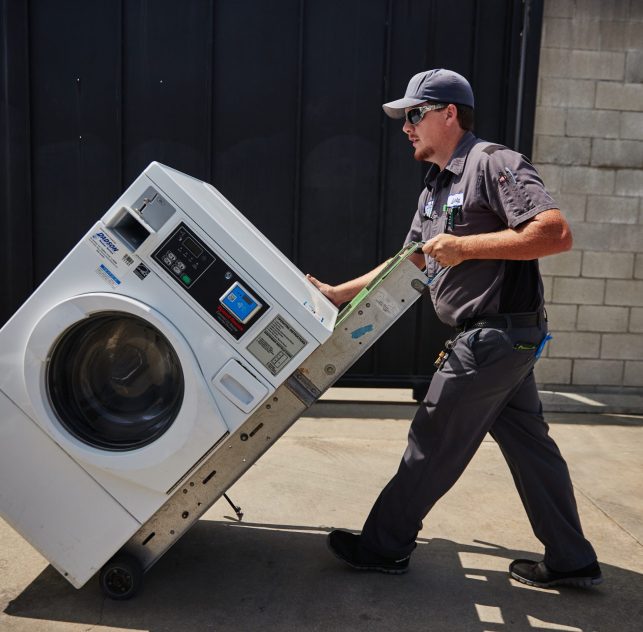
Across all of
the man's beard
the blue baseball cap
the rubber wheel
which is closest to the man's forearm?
the man's beard

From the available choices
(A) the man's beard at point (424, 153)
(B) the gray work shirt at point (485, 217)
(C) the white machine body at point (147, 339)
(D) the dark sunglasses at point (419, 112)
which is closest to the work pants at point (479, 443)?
(B) the gray work shirt at point (485, 217)

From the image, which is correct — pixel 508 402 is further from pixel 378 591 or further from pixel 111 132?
pixel 111 132

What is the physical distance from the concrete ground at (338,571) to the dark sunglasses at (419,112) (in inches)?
67.3

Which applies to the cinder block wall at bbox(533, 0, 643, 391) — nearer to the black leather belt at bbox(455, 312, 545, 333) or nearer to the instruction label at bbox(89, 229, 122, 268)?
the black leather belt at bbox(455, 312, 545, 333)

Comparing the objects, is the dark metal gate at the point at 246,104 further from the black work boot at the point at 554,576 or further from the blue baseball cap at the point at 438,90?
the black work boot at the point at 554,576

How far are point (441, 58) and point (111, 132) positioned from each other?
2356mm

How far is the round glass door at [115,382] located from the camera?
2518 millimetres

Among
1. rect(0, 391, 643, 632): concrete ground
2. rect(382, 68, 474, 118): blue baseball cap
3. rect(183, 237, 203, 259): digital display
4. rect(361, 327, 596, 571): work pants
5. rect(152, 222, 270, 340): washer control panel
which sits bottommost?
rect(0, 391, 643, 632): concrete ground

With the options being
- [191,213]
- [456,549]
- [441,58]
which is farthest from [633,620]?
[441,58]

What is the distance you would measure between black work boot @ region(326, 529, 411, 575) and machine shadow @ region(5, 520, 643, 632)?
0.03m

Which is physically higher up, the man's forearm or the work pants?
the man's forearm

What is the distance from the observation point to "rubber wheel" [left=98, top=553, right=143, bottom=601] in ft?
8.40

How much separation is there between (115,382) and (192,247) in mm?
607

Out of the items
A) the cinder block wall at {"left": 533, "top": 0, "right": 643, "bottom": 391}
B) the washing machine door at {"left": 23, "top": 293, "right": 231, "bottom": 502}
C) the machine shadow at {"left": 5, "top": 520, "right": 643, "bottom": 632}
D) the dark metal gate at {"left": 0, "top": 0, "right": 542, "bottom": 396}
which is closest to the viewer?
the washing machine door at {"left": 23, "top": 293, "right": 231, "bottom": 502}
